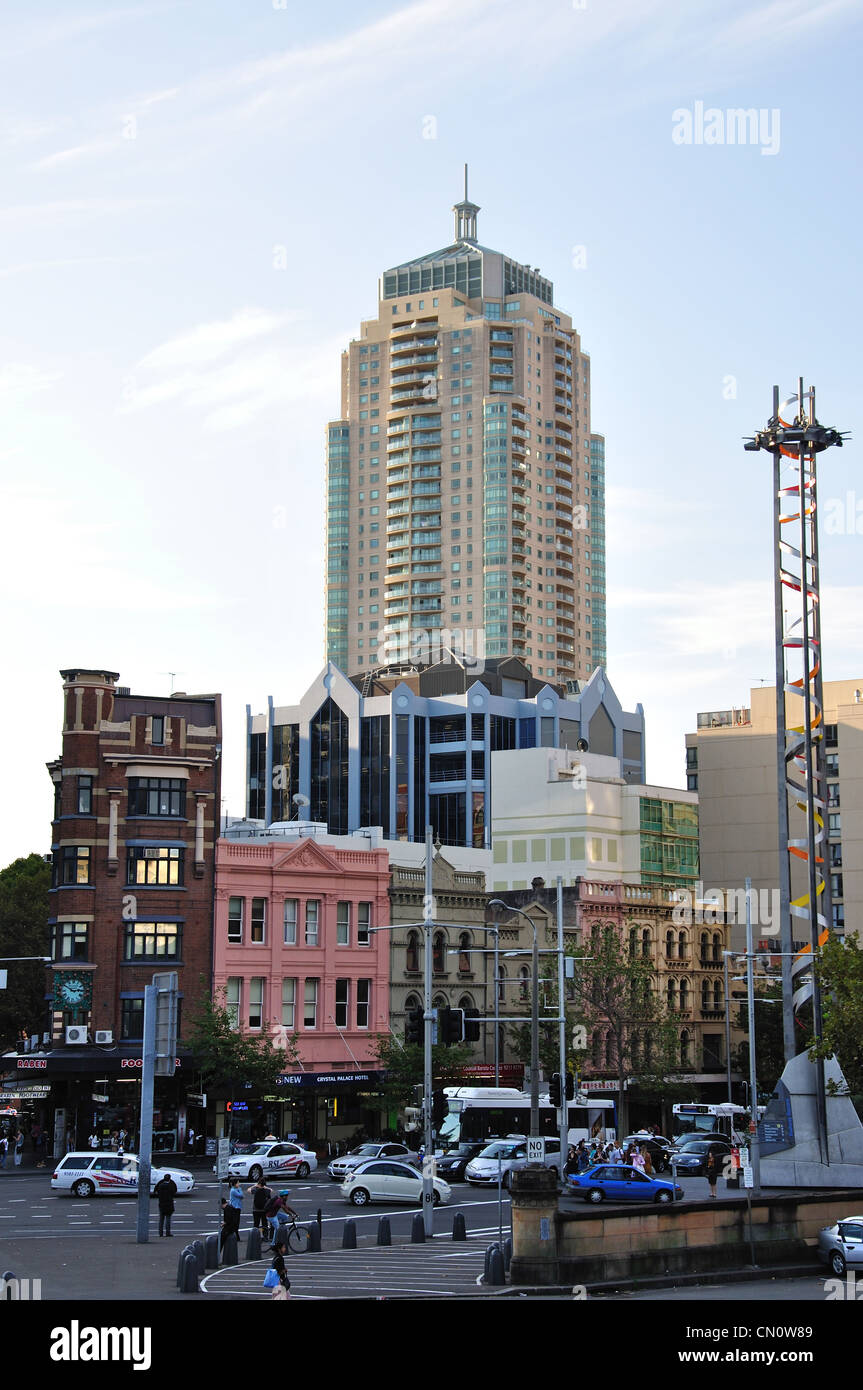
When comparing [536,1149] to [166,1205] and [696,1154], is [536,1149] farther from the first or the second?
[696,1154]

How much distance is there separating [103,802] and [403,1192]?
2645 cm

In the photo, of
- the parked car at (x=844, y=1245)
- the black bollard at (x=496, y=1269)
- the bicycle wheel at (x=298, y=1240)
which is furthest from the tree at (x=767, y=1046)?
the black bollard at (x=496, y=1269)

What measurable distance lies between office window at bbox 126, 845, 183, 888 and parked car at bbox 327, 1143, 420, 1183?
50.9 ft

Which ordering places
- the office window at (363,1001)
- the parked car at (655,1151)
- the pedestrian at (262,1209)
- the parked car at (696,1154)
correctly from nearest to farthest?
the pedestrian at (262,1209) → the parked car at (655,1151) → the parked car at (696,1154) → the office window at (363,1001)

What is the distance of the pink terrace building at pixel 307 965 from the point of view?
74.0 meters

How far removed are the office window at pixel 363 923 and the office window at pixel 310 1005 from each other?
363 centimetres

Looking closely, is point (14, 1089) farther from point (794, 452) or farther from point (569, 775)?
point (569, 775)

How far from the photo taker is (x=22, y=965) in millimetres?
99188

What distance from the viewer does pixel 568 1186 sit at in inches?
1959

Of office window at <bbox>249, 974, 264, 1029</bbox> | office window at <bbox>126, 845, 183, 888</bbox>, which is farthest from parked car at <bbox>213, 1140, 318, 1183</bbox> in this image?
office window at <bbox>126, 845, 183, 888</bbox>

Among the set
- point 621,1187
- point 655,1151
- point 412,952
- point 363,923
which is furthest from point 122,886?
point 621,1187

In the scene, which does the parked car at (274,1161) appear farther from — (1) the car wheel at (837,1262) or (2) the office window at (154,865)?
(1) the car wheel at (837,1262)

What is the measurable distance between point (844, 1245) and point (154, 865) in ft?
139
